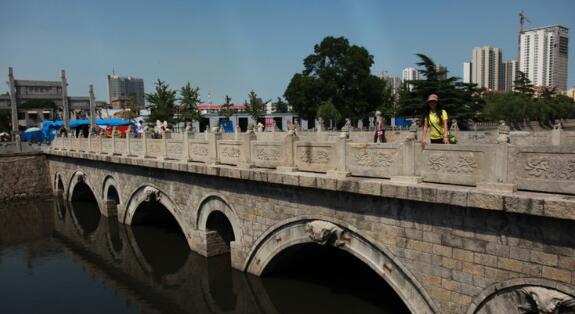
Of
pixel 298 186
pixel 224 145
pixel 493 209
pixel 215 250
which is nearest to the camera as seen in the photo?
pixel 493 209

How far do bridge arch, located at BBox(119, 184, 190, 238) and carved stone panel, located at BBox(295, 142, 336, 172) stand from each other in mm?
5799

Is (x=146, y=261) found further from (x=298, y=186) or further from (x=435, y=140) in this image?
(x=435, y=140)

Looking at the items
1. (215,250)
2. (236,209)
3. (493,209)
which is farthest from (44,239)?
(493,209)

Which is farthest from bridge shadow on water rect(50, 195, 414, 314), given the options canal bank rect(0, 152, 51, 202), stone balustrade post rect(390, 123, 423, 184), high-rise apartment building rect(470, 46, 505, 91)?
high-rise apartment building rect(470, 46, 505, 91)

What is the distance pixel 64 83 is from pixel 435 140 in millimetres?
29797

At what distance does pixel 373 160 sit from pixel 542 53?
329 feet

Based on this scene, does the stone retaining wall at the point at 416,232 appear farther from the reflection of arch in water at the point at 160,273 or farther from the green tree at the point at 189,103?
the green tree at the point at 189,103

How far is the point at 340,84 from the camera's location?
136ft

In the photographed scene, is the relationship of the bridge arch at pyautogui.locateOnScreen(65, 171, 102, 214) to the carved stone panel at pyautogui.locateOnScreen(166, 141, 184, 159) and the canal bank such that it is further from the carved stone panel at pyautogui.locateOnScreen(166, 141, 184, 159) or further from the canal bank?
the carved stone panel at pyautogui.locateOnScreen(166, 141, 184, 159)

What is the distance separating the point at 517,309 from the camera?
525cm

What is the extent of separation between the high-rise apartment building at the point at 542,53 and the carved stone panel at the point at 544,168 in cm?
9550

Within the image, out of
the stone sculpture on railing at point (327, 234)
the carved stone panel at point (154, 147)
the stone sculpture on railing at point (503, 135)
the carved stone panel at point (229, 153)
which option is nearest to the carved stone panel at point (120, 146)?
the carved stone panel at point (154, 147)

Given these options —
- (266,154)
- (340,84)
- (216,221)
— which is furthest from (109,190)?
(340,84)

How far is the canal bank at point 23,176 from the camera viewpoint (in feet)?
78.9
